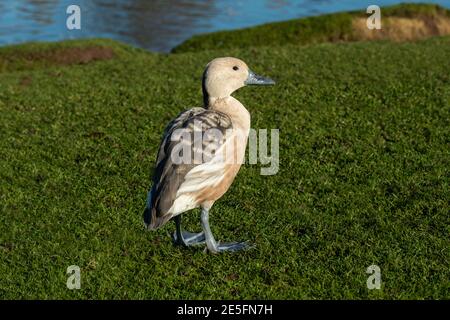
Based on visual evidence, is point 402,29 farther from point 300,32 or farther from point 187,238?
point 187,238

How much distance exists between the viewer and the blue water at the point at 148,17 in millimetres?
34500

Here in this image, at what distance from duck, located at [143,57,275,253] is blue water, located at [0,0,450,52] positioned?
86.4 ft

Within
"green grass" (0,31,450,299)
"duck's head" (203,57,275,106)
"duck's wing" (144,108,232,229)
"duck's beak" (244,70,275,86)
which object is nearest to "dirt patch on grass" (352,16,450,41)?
"green grass" (0,31,450,299)

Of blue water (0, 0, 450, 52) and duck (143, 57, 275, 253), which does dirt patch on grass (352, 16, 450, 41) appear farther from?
duck (143, 57, 275, 253)

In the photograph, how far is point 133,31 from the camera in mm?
36812

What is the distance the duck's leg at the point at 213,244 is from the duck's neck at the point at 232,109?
90 centimetres

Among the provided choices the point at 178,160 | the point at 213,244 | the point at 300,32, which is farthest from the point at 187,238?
the point at 300,32

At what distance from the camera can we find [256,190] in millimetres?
8695

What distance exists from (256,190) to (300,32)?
619 inches

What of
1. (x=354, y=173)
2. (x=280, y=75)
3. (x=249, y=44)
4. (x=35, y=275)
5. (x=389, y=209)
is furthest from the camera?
(x=249, y=44)
